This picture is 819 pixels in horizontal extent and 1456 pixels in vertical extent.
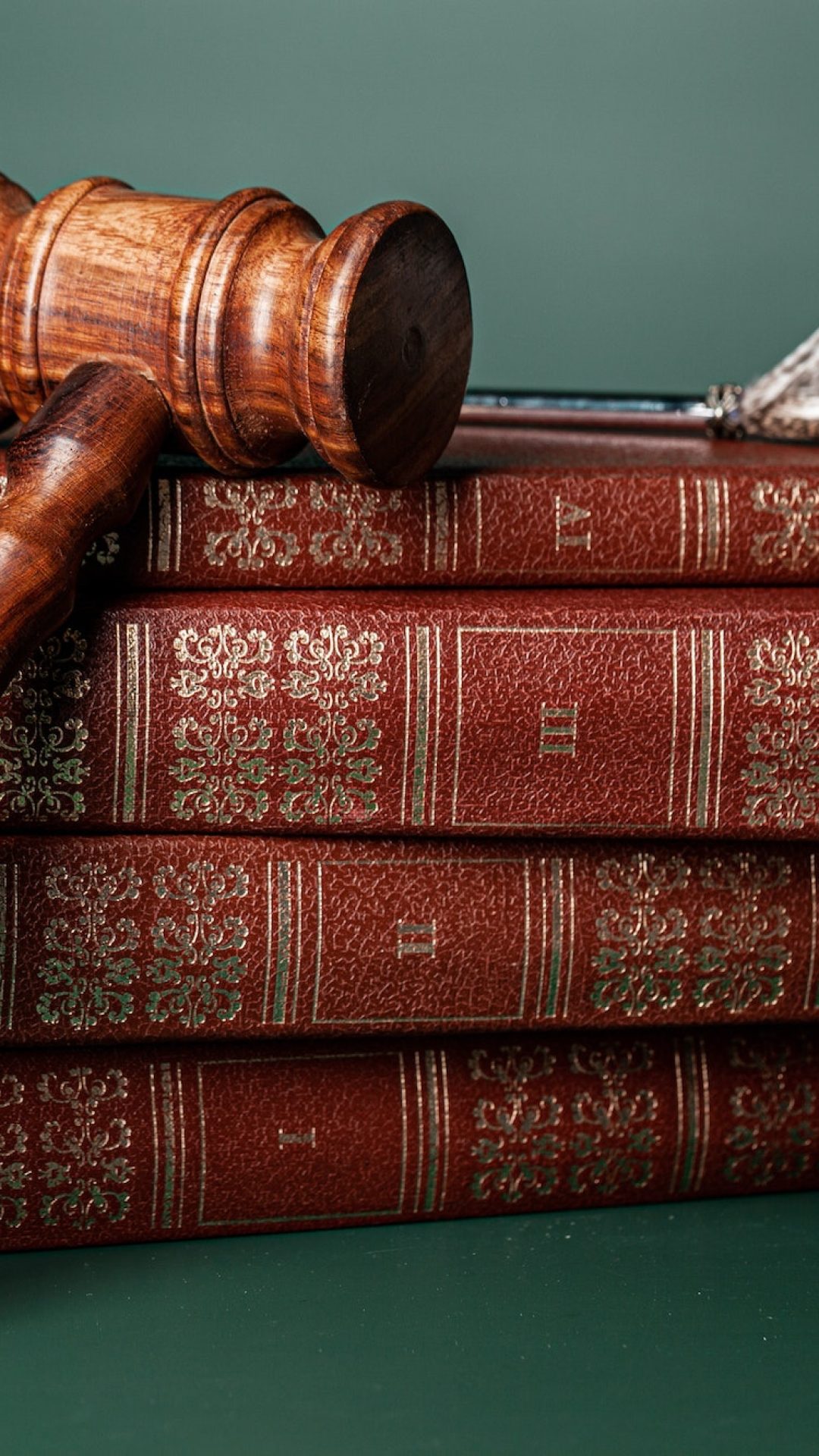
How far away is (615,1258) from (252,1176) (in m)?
0.18

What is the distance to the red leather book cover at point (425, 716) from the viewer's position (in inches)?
30.7

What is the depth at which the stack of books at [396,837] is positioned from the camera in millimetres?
790

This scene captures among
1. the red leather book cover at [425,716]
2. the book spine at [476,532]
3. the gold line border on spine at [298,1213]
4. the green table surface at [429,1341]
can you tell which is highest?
the book spine at [476,532]

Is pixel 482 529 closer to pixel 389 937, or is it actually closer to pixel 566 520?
pixel 566 520

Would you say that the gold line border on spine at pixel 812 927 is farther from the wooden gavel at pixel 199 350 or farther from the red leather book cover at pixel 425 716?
the wooden gavel at pixel 199 350

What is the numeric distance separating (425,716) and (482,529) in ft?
0.32

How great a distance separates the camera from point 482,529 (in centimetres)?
83

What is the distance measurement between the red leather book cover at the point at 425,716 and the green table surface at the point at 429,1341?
0.68ft

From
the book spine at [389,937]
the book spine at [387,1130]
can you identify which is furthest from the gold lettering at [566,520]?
the book spine at [387,1130]

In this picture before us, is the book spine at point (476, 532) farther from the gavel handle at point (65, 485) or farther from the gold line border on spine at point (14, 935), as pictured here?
the gold line border on spine at point (14, 935)

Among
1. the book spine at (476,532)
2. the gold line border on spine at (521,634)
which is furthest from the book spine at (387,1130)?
the book spine at (476,532)

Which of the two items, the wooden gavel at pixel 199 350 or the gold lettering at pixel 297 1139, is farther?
the gold lettering at pixel 297 1139

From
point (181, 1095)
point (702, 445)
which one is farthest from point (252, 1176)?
point (702, 445)

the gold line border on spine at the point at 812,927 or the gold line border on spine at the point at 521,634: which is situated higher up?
the gold line border on spine at the point at 521,634
